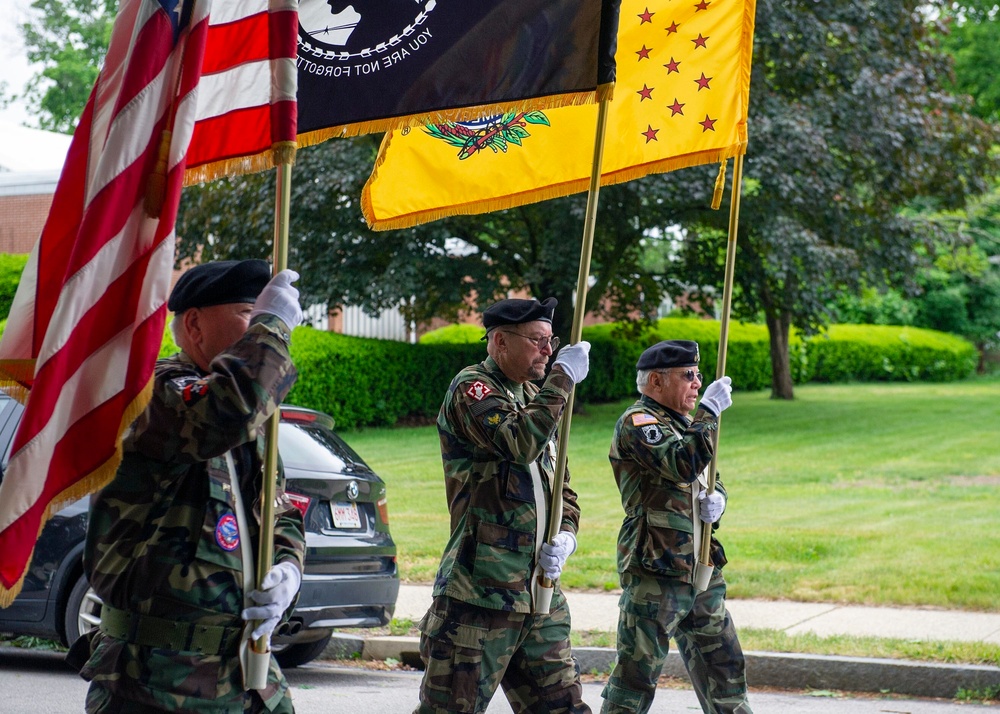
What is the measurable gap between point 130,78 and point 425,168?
8.73ft

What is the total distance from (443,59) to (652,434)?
1874 mm

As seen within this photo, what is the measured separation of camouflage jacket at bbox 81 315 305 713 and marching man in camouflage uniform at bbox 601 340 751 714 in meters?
2.44

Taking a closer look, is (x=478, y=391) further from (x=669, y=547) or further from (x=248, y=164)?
(x=669, y=547)

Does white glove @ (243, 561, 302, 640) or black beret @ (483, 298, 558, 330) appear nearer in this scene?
white glove @ (243, 561, 302, 640)

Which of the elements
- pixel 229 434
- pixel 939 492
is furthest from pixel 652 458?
pixel 939 492

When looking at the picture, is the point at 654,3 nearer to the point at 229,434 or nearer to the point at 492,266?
the point at 229,434

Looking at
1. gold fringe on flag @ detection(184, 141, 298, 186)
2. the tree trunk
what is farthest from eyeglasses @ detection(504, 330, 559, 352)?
the tree trunk

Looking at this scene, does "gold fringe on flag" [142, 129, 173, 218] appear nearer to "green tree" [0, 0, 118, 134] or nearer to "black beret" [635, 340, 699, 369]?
"black beret" [635, 340, 699, 369]

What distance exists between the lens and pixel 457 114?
192 inches

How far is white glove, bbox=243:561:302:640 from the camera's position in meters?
3.26

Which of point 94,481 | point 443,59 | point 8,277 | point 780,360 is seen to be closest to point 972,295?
point 780,360

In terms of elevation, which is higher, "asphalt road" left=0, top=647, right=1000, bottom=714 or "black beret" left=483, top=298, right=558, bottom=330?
"black beret" left=483, top=298, right=558, bottom=330

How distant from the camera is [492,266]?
24.3 meters

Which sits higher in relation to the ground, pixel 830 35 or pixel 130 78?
pixel 830 35
